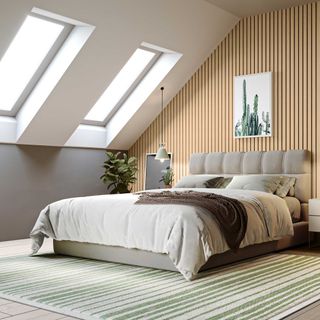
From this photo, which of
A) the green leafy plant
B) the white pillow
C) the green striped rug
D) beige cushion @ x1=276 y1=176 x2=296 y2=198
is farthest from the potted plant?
the green striped rug

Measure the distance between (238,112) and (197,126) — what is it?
2.40 feet

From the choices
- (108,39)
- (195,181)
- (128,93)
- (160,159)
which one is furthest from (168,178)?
(108,39)

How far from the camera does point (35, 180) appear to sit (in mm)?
7184

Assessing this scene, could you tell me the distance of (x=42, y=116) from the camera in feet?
22.0

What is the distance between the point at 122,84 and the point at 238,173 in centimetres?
209

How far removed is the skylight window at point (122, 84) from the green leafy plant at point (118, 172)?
609 millimetres

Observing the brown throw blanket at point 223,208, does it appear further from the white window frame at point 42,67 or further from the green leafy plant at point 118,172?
the green leafy plant at point 118,172

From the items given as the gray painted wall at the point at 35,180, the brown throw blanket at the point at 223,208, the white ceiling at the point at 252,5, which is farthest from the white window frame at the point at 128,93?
the brown throw blanket at the point at 223,208

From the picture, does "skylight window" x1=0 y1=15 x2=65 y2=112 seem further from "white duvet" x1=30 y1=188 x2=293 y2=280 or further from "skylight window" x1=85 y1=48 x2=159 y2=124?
"white duvet" x1=30 y1=188 x2=293 y2=280

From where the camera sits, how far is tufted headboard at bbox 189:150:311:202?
6672mm

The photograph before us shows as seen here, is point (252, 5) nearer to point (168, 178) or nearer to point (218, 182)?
point (218, 182)

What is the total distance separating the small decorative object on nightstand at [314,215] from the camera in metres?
6.10

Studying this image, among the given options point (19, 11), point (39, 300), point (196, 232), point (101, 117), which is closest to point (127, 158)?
point (101, 117)

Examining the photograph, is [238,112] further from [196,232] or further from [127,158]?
[196,232]
